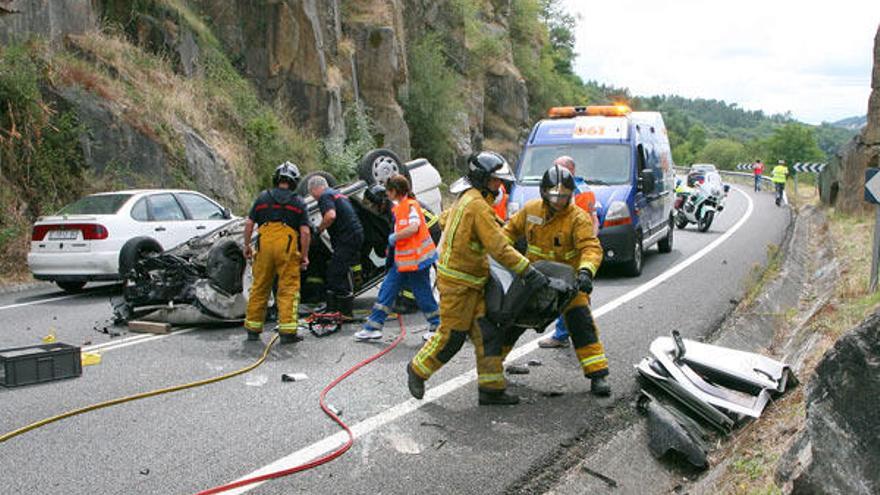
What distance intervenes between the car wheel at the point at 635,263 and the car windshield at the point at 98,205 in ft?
24.8

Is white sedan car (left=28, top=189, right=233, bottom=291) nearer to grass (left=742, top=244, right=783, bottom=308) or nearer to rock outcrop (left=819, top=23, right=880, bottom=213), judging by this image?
grass (left=742, top=244, right=783, bottom=308)

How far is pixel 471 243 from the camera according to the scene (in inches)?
228

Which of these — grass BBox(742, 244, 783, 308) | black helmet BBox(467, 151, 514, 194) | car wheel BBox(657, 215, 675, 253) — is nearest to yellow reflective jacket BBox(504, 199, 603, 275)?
black helmet BBox(467, 151, 514, 194)

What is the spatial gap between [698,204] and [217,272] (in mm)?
14895

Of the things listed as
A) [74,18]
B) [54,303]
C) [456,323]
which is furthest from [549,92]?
[456,323]

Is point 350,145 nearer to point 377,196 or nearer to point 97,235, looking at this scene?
point 97,235

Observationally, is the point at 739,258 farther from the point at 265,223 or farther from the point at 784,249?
the point at 265,223

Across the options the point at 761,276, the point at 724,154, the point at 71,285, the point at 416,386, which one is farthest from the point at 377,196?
the point at 724,154

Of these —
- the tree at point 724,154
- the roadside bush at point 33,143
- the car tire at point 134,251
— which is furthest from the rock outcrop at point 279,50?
the tree at point 724,154

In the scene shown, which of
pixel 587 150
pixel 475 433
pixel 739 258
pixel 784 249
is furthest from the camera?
pixel 784 249

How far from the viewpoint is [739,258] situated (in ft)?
48.4

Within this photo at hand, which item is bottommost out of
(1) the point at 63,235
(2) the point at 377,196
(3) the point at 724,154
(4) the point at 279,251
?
(3) the point at 724,154

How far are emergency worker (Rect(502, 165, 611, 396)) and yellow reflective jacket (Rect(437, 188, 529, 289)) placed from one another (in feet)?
2.04

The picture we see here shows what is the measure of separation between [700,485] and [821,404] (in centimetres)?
138
